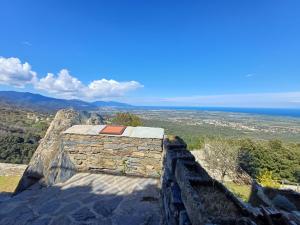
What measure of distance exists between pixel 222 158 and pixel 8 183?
15111 millimetres

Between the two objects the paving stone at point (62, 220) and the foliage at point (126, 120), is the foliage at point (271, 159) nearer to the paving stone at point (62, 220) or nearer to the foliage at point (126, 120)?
the foliage at point (126, 120)

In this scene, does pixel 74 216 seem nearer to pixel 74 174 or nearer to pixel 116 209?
pixel 116 209

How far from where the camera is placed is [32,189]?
4512 mm

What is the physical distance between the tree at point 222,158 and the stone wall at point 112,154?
1418cm

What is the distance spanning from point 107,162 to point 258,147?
750 inches

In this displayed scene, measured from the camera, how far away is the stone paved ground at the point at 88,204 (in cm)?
319

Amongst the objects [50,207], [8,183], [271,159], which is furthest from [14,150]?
[271,159]

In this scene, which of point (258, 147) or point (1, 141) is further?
point (1, 141)

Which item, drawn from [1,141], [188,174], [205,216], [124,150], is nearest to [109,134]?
[124,150]

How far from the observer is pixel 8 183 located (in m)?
10.9

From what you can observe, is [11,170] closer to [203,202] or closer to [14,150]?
[14,150]

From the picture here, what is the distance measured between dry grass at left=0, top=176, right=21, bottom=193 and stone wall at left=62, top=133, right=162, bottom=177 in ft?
21.1

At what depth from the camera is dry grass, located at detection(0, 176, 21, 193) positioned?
9.84 metres

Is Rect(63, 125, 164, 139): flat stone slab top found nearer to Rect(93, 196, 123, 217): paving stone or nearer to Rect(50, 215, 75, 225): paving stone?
Rect(93, 196, 123, 217): paving stone
